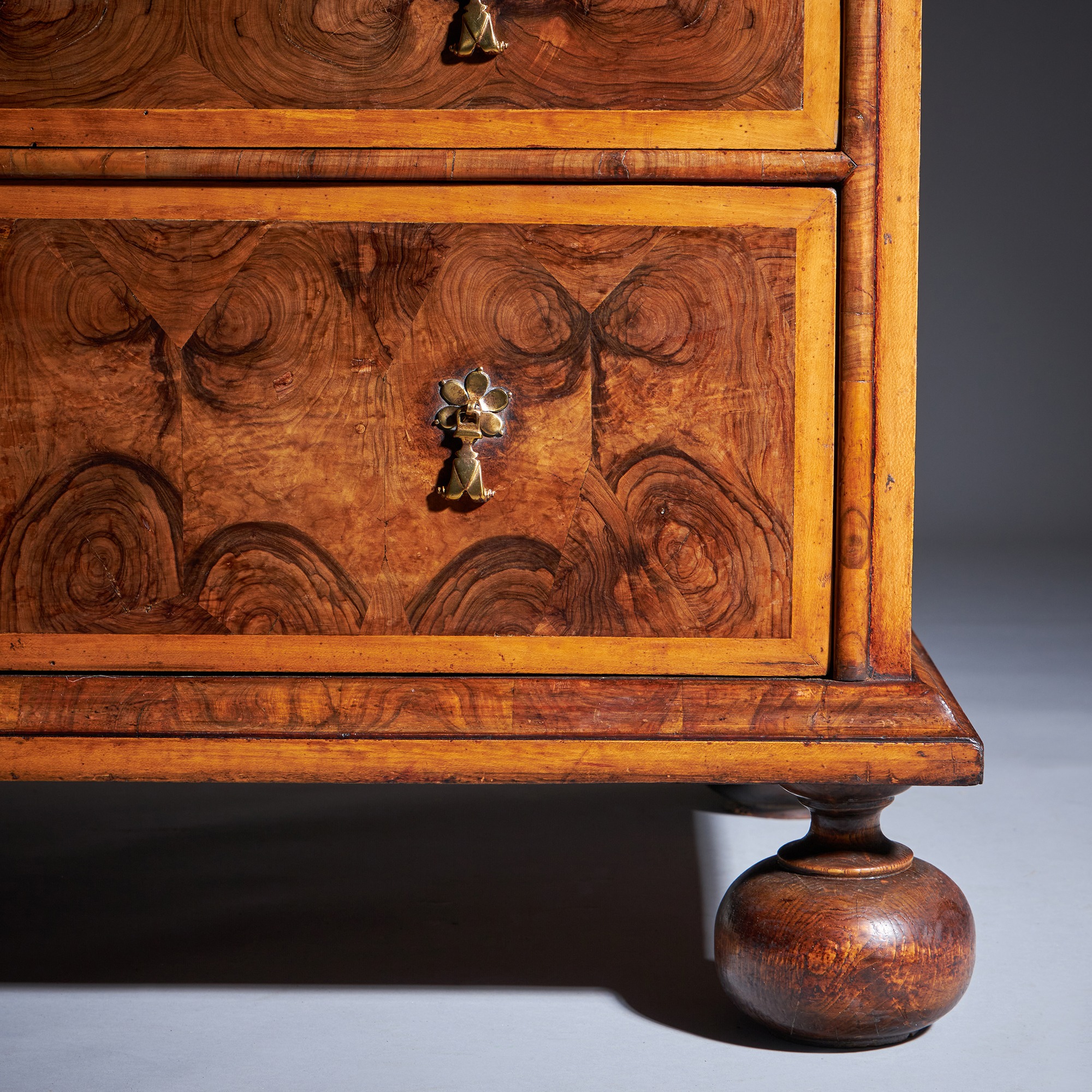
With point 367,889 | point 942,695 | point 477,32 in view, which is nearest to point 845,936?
point 942,695

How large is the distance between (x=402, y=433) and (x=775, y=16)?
1.01ft

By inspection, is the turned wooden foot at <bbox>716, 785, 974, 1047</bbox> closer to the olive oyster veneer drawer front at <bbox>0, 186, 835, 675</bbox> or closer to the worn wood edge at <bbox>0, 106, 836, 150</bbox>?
the olive oyster veneer drawer front at <bbox>0, 186, 835, 675</bbox>

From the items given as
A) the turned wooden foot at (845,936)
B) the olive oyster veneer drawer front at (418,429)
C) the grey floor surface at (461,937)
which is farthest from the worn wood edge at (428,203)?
the grey floor surface at (461,937)

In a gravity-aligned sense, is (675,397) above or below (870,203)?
below

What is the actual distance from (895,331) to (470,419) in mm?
242

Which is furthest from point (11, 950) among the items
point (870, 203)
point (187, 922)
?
point (870, 203)

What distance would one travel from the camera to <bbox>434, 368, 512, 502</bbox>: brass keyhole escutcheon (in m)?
0.80

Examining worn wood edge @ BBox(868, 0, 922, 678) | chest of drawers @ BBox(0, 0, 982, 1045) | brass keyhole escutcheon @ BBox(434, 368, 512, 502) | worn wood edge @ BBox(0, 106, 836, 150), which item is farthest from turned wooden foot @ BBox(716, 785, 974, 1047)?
worn wood edge @ BBox(0, 106, 836, 150)

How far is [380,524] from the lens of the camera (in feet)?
2.69

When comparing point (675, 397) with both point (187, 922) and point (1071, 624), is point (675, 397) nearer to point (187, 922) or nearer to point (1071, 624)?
point (187, 922)

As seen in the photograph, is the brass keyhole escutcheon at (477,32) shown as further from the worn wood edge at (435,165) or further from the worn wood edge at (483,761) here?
the worn wood edge at (483,761)

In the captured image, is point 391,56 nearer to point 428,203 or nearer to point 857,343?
point 428,203

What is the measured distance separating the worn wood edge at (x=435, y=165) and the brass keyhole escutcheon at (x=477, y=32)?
54 millimetres

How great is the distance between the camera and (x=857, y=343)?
0.79 meters
